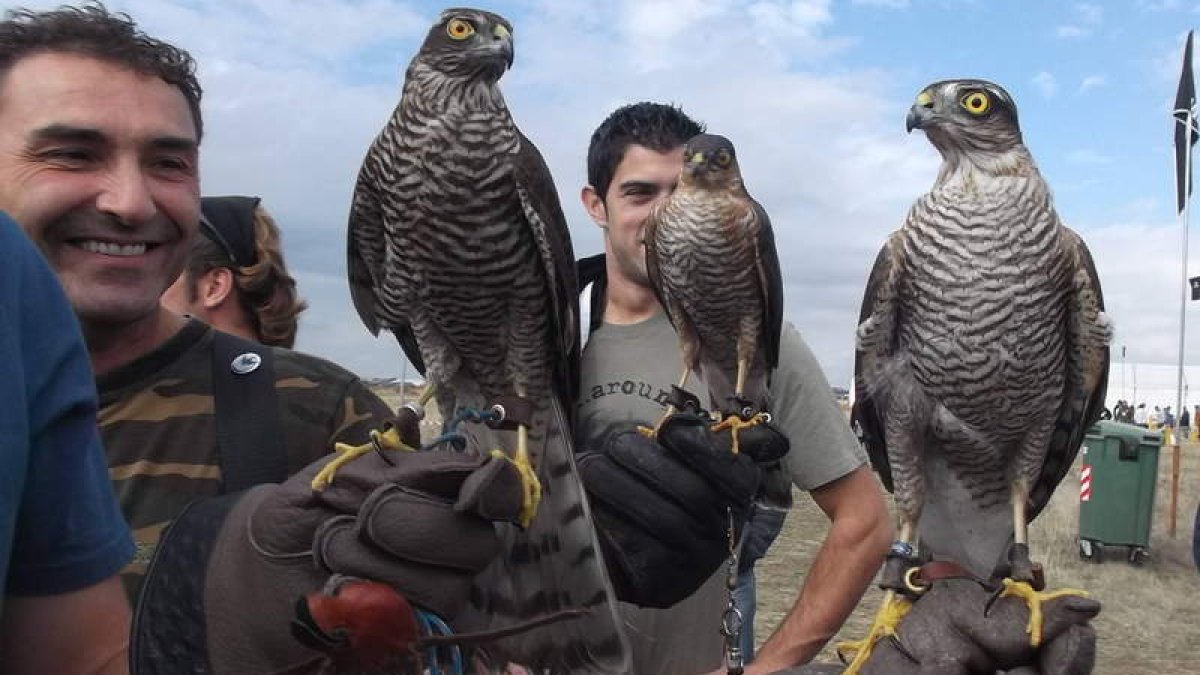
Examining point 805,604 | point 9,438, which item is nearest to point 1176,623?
point 805,604

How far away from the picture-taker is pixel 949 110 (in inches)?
122

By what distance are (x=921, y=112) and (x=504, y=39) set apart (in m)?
1.34

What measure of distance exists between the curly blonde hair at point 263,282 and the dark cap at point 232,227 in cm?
2

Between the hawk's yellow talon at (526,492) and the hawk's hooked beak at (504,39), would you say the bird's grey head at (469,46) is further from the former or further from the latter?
the hawk's yellow talon at (526,492)

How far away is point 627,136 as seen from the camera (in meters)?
3.93

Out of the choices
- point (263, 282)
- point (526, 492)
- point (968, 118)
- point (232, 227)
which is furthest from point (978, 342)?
point (232, 227)

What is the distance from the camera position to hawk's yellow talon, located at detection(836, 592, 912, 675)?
243 cm

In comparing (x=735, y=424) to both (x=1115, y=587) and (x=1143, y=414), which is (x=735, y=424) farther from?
(x=1143, y=414)

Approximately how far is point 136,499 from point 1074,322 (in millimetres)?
2684

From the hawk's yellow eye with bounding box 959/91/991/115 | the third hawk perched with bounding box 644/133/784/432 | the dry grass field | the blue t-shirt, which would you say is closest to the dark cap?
the third hawk perched with bounding box 644/133/784/432

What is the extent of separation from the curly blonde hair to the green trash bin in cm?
1053

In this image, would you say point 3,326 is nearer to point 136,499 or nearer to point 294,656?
point 294,656

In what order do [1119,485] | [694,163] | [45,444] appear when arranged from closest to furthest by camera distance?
[45,444], [694,163], [1119,485]

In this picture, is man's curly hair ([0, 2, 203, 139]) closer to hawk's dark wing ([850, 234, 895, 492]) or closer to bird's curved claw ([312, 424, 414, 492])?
bird's curved claw ([312, 424, 414, 492])
